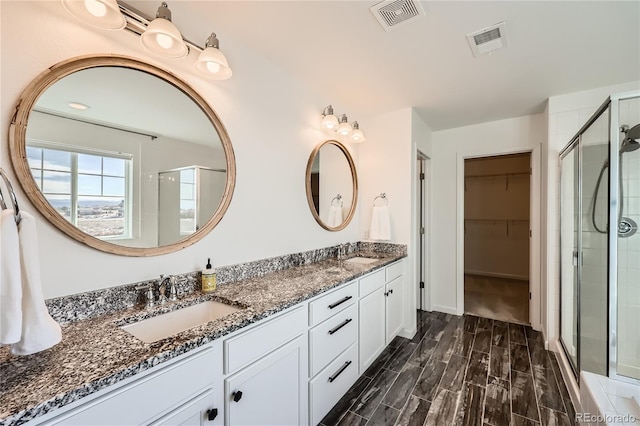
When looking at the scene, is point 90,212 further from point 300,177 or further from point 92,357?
point 300,177

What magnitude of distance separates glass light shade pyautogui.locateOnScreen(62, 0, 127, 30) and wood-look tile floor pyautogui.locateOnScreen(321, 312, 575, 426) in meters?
2.29

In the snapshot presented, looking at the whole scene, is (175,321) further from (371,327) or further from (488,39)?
(488,39)

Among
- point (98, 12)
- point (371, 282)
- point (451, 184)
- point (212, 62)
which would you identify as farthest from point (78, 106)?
point (451, 184)

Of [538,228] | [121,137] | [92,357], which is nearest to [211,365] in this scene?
[92,357]

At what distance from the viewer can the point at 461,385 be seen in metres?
2.03

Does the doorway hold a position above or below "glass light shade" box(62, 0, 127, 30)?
below

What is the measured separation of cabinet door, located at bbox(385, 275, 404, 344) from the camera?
247cm

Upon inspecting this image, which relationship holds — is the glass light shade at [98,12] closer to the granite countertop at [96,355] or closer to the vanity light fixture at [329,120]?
the granite countertop at [96,355]

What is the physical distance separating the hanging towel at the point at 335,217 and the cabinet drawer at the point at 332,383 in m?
1.13

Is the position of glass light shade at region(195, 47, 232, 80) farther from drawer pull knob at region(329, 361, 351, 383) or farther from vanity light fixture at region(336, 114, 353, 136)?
drawer pull knob at region(329, 361, 351, 383)

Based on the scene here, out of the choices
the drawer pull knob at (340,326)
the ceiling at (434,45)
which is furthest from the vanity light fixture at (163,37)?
the drawer pull knob at (340,326)

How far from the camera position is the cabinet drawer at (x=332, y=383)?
5.12 feet

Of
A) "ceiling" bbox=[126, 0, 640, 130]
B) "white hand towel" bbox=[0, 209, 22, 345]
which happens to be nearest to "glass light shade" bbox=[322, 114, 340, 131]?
"ceiling" bbox=[126, 0, 640, 130]

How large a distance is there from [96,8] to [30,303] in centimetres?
109
